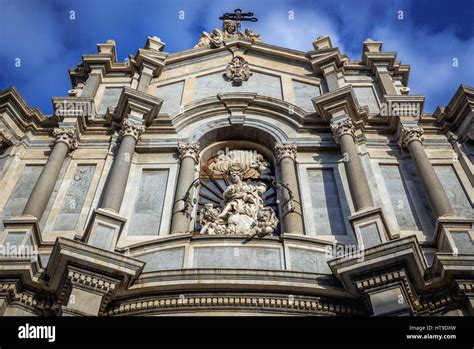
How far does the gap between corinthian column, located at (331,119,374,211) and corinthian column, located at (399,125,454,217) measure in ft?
4.60

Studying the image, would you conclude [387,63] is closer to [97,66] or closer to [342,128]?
[342,128]

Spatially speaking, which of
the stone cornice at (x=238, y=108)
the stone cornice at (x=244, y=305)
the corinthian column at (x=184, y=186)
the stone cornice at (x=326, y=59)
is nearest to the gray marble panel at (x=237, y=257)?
the stone cornice at (x=244, y=305)

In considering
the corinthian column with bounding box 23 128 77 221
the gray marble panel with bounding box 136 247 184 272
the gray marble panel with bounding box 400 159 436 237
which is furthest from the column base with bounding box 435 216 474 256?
the corinthian column with bounding box 23 128 77 221

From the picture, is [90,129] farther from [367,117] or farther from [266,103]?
[367,117]

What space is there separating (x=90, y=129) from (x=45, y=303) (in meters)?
6.70

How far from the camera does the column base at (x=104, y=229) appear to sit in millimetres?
11766

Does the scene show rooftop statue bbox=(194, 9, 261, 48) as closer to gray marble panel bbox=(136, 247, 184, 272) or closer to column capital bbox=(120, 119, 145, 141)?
column capital bbox=(120, 119, 145, 141)

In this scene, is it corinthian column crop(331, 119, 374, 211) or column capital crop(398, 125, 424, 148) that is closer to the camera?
corinthian column crop(331, 119, 374, 211)

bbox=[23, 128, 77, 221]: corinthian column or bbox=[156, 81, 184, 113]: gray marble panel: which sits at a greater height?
bbox=[156, 81, 184, 113]: gray marble panel

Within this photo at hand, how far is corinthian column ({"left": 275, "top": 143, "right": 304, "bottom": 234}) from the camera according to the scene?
13.4 metres

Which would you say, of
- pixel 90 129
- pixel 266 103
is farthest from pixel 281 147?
pixel 90 129

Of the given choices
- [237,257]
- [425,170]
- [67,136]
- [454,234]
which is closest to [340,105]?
[425,170]

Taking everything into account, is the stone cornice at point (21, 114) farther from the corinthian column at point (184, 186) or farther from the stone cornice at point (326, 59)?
the stone cornice at point (326, 59)

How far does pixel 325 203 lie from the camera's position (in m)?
14.2
